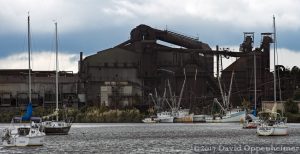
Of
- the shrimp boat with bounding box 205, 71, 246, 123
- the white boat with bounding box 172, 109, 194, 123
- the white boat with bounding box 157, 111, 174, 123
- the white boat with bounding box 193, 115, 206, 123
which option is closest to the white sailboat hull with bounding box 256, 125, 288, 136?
the shrimp boat with bounding box 205, 71, 246, 123

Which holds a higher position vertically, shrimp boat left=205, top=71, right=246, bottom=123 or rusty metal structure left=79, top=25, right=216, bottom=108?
rusty metal structure left=79, top=25, right=216, bottom=108

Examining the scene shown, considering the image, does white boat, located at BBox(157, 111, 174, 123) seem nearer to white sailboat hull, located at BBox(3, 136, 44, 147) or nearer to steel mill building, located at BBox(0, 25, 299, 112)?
steel mill building, located at BBox(0, 25, 299, 112)

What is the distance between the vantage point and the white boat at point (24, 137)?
7050cm

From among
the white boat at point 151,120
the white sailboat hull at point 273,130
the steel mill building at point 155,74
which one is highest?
the steel mill building at point 155,74

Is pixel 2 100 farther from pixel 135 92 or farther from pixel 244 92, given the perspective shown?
pixel 244 92

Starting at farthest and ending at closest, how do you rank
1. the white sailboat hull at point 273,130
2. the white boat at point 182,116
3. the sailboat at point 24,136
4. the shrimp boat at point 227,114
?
the white boat at point 182,116 < the shrimp boat at point 227,114 < the white sailboat hull at point 273,130 < the sailboat at point 24,136

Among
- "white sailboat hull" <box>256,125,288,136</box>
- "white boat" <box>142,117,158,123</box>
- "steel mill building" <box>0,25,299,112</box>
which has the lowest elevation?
"white boat" <box>142,117,158,123</box>

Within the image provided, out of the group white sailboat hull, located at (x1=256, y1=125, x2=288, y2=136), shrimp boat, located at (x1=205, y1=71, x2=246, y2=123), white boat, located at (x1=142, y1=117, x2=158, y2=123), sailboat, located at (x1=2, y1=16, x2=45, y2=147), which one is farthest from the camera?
white boat, located at (x1=142, y1=117, x2=158, y2=123)

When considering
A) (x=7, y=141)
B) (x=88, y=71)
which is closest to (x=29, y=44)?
(x=7, y=141)

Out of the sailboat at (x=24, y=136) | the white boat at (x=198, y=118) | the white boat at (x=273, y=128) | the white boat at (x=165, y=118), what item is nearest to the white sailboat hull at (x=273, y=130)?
the white boat at (x=273, y=128)

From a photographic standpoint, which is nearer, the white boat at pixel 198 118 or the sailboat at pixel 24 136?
the sailboat at pixel 24 136

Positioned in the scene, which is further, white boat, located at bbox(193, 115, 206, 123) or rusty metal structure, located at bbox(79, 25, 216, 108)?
rusty metal structure, located at bbox(79, 25, 216, 108)

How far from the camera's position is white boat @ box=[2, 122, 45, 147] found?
7050 cm

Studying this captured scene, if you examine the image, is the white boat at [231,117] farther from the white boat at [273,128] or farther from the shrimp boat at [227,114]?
the white boat at [273,128]
